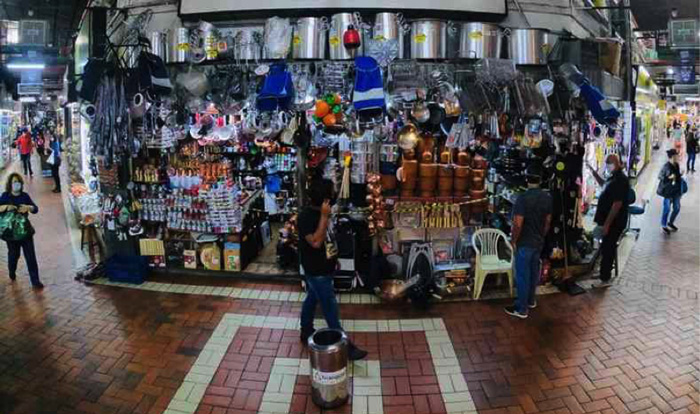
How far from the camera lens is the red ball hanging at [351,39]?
18.7 feet

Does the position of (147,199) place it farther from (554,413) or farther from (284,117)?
(554,413)

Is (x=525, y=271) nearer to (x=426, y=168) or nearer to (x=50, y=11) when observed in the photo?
(x=426, y=168)

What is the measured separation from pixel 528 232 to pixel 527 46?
2.86m

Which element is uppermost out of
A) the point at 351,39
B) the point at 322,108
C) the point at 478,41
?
the point at 478,41

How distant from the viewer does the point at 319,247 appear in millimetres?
4344

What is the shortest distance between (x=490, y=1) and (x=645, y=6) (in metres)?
16.9

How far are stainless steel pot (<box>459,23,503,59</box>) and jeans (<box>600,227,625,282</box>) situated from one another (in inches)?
122

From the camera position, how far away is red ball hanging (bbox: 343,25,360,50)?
5.71m

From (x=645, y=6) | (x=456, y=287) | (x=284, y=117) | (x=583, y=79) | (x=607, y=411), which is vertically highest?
(x=645, y=6)

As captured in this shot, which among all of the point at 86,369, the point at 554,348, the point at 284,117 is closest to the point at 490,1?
the point at 284,117

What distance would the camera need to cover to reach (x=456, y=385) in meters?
4.22

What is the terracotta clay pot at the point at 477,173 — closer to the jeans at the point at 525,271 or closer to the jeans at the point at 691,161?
the jeans at the point at 525,271

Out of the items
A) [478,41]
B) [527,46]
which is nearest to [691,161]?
[527,46]

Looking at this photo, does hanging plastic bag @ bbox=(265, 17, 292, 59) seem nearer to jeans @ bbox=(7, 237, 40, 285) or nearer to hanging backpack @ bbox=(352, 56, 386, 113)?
hanging backpack @ bbox=(352, 56, 386, 113)
